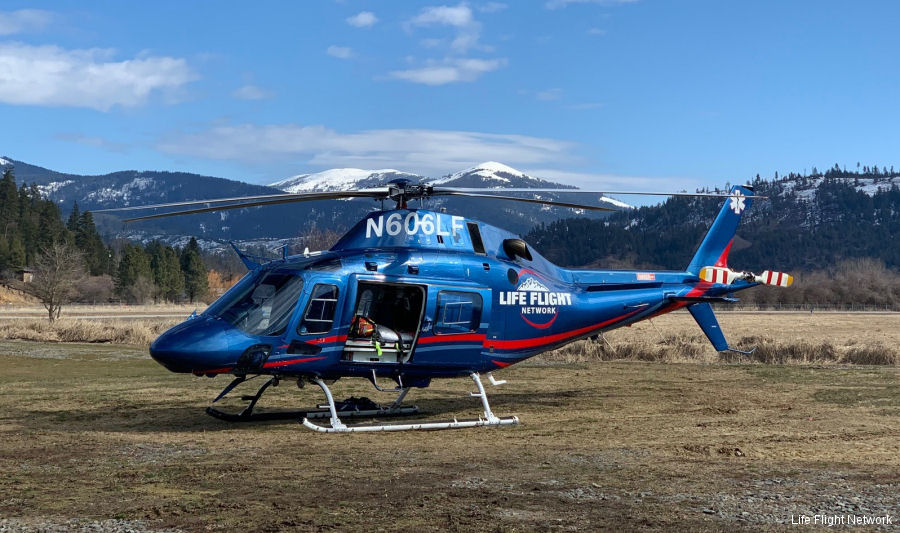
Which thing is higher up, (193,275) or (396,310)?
(396,310)

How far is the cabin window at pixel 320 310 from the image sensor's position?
14406 millimetres

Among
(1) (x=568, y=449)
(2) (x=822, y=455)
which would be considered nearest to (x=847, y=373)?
(2) (x=822, y=455)

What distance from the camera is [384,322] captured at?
15531 millimetres

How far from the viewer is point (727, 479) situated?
10.4 metres

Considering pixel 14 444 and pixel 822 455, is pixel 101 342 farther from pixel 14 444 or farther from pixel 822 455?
pixel 822 455

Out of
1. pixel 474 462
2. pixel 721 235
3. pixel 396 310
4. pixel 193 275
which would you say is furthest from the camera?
pixel 193 275

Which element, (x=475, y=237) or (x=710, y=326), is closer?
(x=475, y=237)

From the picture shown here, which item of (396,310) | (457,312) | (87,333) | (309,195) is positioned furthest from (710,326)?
(87,333)

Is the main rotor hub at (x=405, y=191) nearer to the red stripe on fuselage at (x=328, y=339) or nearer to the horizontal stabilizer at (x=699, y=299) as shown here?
the red stripe on fuselage at (x=328, y=339)

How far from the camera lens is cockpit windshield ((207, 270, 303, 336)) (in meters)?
14.1

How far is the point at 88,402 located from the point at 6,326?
30.8 m

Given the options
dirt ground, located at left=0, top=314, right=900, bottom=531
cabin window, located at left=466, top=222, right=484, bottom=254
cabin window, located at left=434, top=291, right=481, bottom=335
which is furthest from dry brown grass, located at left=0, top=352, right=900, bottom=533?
cabin window, located at left=466, top=222, right=484, bottom=254

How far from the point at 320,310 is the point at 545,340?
505 cm

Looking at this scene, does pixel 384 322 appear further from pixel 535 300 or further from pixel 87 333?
pixel 87 333
